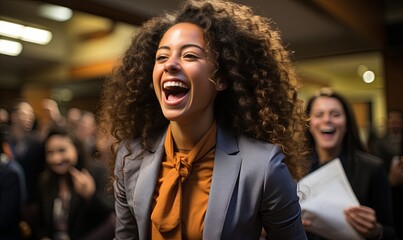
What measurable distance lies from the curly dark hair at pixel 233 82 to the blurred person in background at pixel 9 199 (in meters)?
1.44

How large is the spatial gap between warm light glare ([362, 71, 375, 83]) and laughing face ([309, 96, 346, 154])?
6510 mm

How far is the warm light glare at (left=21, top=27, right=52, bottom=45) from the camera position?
240 inches

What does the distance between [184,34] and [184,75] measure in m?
0.13

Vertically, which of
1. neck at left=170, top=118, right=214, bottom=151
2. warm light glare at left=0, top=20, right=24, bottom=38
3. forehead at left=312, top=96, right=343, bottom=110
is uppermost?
warm light glare at left=0, top=20, right=24, bottom=38

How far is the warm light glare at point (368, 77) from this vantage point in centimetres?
811

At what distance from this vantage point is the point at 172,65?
1.14 metres

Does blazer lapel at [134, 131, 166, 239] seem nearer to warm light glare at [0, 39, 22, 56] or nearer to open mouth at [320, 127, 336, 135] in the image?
open mouth at [320, 127, 336, 135]

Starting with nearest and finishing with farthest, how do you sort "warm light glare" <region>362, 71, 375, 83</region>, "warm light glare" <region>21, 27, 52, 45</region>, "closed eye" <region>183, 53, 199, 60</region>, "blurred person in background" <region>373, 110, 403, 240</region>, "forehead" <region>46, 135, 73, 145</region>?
"closed eye" <region>183, 53, 199, 60</region> < "forehead" <region>46, 135, 73, 145</region> < "blurred person in background" <region>373, 110, 403, 240</region> < "warm light glare" <region>21, 27, 52, 45</region> < "warm light glare" <region>362, 71, 375, 83</region>

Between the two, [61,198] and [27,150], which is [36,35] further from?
[61,198]

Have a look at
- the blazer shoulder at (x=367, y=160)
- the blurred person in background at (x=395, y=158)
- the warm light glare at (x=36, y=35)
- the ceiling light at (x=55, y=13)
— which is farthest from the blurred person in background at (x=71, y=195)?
the warm light glare at (x=36, y=35)

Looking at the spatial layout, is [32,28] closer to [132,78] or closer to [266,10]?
[266,10]

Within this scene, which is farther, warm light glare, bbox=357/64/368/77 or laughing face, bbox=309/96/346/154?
warm light glare, bbox=357/64/368/77

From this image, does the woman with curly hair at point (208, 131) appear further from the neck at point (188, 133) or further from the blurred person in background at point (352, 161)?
the blurred person in background at point (352, 161)

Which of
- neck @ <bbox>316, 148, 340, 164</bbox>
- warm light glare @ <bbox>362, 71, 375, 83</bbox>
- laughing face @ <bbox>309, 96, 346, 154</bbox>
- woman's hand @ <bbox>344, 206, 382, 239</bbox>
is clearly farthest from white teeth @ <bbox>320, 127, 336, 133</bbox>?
warm light glare @ <bbox>362, 71, 375, 83</bbox>
